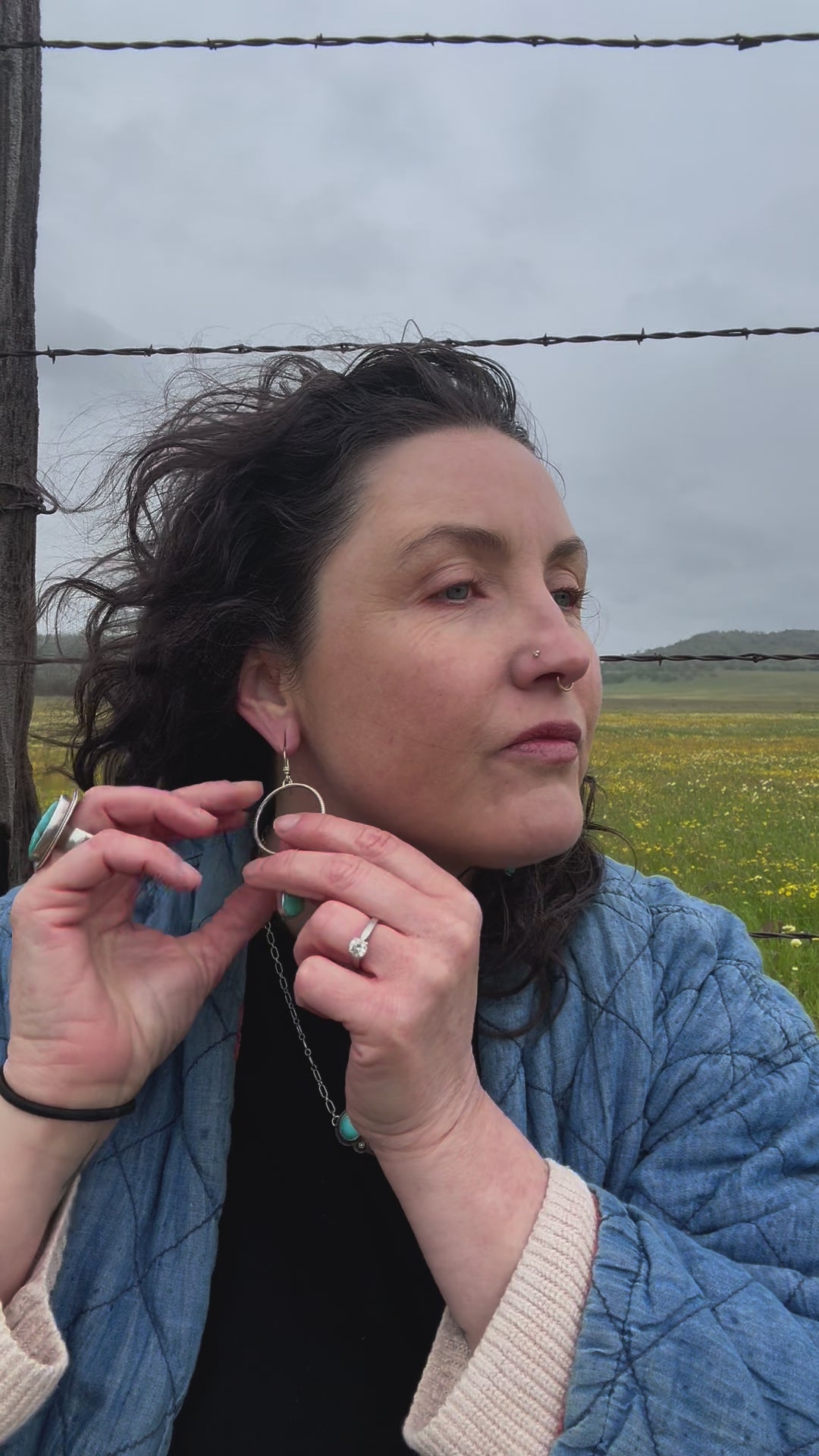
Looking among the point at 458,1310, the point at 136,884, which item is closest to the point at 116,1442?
the point at 458,1310

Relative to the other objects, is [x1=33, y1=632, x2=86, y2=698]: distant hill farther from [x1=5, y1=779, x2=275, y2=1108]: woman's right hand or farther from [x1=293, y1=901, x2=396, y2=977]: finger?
[x1=293, y1=901, x2=396, y2=977]: finger

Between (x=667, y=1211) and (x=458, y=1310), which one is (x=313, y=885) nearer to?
(x=458, y=1310)

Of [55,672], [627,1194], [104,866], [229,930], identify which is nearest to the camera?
[104,866]

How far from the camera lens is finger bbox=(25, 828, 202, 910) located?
1267 millimetres

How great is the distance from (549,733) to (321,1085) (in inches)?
28.1

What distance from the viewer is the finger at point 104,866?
127 cm

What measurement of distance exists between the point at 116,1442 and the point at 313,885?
0.79m

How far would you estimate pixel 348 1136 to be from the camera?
1486mm

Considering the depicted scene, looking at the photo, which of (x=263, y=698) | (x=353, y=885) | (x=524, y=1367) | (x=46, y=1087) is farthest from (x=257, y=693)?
(x=524, y=1367)

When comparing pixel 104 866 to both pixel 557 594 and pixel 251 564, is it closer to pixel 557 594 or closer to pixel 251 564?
pixel 251 564

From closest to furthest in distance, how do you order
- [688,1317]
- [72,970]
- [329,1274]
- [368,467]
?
[688,1317]
[72,970]
[329,1274]
[368,467]

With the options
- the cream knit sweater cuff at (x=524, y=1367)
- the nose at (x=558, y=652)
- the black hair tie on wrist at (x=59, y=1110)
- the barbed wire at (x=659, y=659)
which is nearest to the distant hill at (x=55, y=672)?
the barbed wire at (x=659, y=659)

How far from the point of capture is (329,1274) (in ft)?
4.64

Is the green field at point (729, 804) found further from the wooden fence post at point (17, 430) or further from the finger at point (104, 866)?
the finger at point (104, 866)
